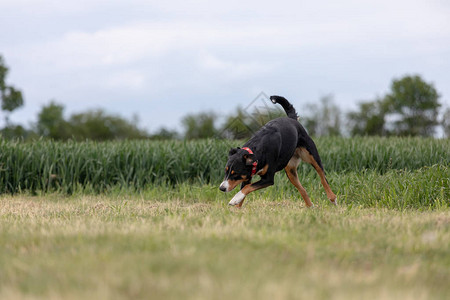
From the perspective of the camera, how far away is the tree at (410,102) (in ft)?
126

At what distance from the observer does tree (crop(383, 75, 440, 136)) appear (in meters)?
38.3

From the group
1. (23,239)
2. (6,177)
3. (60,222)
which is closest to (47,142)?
(6,177)

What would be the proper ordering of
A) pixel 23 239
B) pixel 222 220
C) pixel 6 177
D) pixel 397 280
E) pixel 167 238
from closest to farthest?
pixel 397 280 < pixel 167 238 < pixel 23 239 < pixel 222 220 < pixel 6 177

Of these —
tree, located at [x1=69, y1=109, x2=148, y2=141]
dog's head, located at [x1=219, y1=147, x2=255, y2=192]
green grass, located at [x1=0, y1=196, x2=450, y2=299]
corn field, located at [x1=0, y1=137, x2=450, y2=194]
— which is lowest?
tree, located at [x1=69, y1=109, x2=148, y2=141]

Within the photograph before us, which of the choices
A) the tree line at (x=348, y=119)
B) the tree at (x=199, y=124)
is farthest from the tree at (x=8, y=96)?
the tree at (x=199, y=124)

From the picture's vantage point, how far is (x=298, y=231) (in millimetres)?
4566

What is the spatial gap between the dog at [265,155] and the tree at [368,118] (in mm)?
34255

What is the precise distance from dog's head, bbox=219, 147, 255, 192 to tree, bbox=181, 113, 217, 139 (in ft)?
118

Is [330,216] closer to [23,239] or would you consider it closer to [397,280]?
[397,280]

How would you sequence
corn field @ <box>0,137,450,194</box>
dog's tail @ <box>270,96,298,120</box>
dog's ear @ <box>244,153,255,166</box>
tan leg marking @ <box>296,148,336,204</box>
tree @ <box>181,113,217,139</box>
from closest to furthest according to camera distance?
dog's ear @ <box>244,153,255,166</box> → tan leg marking @ <box>296,148,336,204</box> → dog's tail @ <box>270,96,298,120</box> → corn field @ <box>0,137,450,194</box> → tree @ <box>181,113,217,139</box>

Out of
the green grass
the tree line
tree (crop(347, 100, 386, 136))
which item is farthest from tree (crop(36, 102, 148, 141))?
the green grass

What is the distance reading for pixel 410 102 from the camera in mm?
40875

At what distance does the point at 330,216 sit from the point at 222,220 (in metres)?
1.33

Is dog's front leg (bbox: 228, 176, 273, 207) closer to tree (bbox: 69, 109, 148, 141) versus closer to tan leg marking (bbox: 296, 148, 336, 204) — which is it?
tan leg marking (bbox: 296, 148, 336, 204)
